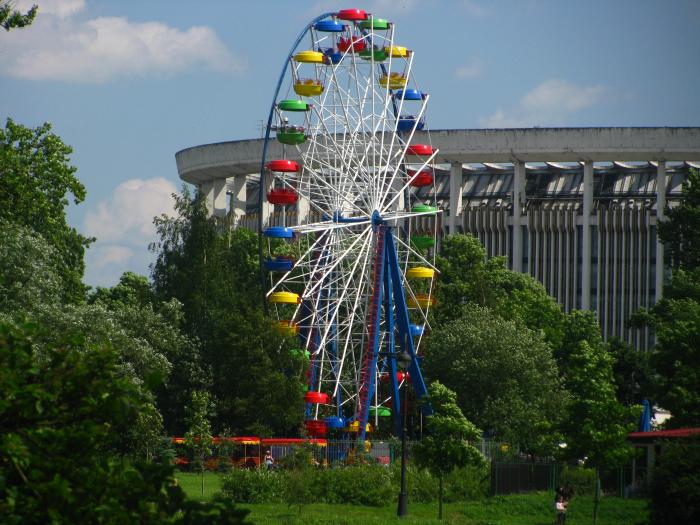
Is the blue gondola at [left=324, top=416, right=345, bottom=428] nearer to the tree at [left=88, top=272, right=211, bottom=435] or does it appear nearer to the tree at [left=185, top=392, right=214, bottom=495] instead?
the tree at [left=185, top=392, right=214, bottom=495]

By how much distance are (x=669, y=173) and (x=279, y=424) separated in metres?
51.3

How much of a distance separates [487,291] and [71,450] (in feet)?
244

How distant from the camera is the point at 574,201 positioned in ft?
387

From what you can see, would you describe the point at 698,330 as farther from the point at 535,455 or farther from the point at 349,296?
the point at 349,296

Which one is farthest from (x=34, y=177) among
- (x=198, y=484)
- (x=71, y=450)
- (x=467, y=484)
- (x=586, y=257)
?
(x=586, y=257)

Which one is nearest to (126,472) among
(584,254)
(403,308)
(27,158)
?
(27,158)

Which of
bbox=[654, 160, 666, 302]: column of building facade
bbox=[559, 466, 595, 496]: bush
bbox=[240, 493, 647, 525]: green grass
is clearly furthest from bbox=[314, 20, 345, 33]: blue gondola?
bbox=[654, 160, 666, 302]: column of building facade

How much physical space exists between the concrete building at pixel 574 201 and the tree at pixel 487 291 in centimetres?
1492

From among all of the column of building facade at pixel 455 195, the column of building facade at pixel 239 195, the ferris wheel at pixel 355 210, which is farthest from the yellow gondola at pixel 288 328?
the column of building facade at pixel 239 195

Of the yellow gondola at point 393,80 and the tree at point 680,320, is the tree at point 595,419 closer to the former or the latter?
the tree at point 680,320

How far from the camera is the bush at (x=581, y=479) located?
56.2m

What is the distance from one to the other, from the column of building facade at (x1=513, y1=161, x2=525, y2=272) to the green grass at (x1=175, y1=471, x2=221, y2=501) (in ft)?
174

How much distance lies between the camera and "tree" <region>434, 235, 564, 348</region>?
90.8 m

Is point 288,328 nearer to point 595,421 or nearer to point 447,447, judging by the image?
point 447,447
